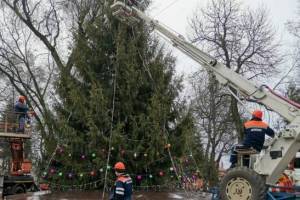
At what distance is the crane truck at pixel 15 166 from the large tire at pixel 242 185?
35.7ft

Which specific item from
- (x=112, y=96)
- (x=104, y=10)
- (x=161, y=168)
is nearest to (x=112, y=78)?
(x=112, y=96)

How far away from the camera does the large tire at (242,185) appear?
10.7 meters

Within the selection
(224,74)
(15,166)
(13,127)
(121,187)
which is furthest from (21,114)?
(121,187)

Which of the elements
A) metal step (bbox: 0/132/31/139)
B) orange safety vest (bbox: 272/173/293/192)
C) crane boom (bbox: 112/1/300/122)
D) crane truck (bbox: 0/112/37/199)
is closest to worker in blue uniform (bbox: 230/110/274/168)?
crane boom (bbox: 112/1/300/122)

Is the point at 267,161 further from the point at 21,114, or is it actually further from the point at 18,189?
the point at 21,114

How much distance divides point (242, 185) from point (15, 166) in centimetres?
1327

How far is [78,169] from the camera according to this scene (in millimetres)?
19297

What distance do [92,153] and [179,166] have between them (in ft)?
13.0

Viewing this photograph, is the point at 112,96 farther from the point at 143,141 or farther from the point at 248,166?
the point at 248,166

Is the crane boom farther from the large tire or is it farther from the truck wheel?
the truck wheel

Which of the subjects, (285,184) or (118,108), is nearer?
(285,184)

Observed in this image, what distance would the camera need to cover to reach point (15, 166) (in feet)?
69.4

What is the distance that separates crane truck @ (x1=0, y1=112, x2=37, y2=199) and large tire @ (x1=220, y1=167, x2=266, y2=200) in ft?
35.7

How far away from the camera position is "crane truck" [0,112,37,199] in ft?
64.5
